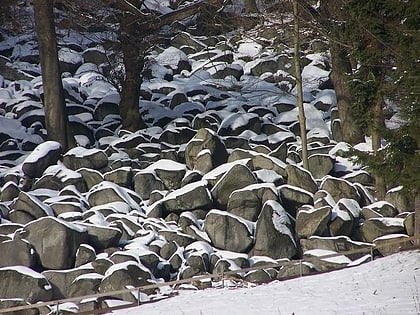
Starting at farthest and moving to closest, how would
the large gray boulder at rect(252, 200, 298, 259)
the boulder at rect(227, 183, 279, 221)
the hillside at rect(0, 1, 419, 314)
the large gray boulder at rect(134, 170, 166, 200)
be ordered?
the large gray boulder at rect(134, 170, 166, 200) < the boulder at rect(227, 183, 279, 221) < the large gray boulder at rect(252, 200, 298, 259) < the hillside at rect(0, 1, 419, 314)

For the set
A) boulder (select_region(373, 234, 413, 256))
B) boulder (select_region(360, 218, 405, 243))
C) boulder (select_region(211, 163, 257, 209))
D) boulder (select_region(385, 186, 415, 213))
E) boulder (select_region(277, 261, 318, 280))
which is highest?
boulder (select_region(211, 163, 257, 209))

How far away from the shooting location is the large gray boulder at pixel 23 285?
1239 centimetres

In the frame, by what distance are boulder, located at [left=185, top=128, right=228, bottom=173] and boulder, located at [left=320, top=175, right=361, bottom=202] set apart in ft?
9.01

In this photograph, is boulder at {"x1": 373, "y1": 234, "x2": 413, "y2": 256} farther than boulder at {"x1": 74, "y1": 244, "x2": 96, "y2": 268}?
Yes

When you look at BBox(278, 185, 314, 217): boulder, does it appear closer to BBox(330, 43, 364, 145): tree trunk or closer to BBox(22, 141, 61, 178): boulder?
BBox(330, 43, 364, 145): tree trunk

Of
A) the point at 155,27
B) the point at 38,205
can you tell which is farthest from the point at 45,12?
the point at 38,205

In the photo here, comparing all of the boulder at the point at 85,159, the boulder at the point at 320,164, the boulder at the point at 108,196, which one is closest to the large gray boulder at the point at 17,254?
the boulder at the point at 108,196

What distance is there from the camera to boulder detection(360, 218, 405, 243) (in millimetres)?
14875

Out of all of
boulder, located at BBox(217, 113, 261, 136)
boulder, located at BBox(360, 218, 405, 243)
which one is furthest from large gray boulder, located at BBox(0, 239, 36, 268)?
boulder, located at BBox(217, 113, 261, 136)

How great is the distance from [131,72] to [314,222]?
8440 millimetres

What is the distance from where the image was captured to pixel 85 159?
59.9ft

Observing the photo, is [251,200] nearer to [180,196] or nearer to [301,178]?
[180,196]

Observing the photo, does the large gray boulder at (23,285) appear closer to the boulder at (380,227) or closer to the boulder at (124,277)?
the boulder at (124,277)

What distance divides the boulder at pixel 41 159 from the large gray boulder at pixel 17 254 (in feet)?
13.6
